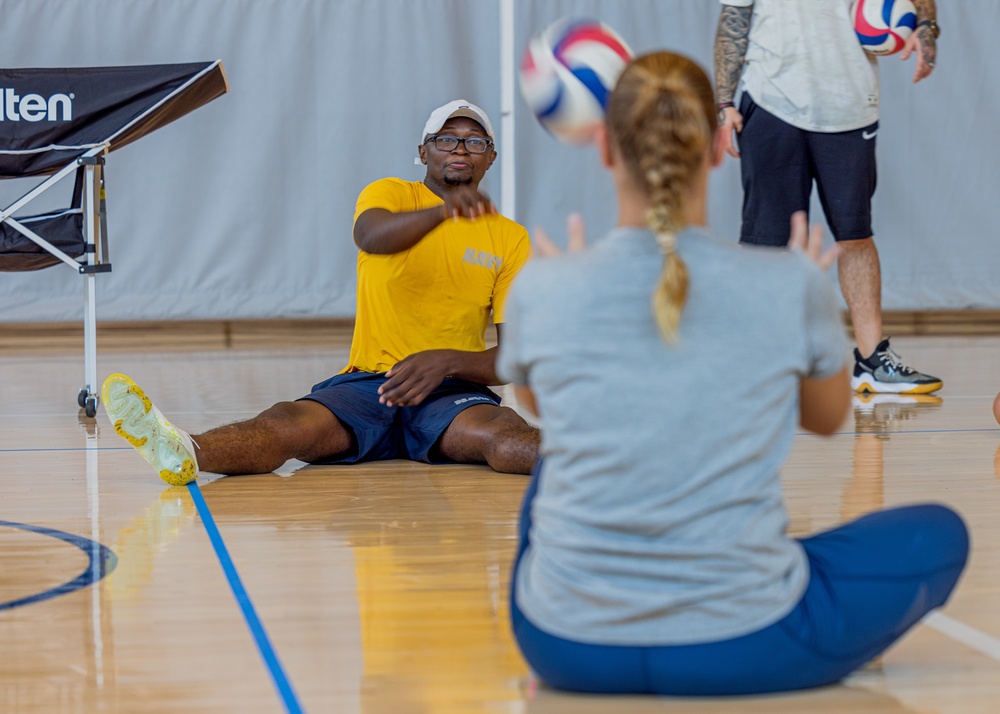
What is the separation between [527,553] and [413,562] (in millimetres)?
593

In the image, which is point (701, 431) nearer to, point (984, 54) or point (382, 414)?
point (382, 414)

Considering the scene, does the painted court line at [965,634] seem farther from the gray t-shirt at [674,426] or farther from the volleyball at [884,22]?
the volleyball at [884,22]

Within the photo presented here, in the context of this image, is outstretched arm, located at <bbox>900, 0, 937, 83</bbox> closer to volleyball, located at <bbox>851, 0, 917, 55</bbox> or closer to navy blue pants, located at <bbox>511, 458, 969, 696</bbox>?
volleyball, located at <bbox>851, 0, 917, 55</bbox>

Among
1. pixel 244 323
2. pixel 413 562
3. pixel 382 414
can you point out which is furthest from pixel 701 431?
pixel 244 323

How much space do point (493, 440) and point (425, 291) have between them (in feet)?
1.48

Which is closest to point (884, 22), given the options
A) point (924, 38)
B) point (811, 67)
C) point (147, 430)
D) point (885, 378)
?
point (924, 38)

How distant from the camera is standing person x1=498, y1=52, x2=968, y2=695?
125 cm

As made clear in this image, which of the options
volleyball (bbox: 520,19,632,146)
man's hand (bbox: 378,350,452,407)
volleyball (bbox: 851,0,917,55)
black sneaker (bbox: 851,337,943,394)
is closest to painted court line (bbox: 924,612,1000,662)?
volleyball (bbox: 520,19,632,146)

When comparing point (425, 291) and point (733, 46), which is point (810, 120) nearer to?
point (733, 46)

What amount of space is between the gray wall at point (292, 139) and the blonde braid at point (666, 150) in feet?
19.0

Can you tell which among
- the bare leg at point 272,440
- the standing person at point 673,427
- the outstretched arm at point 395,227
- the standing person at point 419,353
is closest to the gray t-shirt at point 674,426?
the standing person at point 673,427

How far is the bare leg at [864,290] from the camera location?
4.22 metres

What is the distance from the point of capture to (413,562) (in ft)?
6.47

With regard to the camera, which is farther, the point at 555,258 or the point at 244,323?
the point at 244,323
